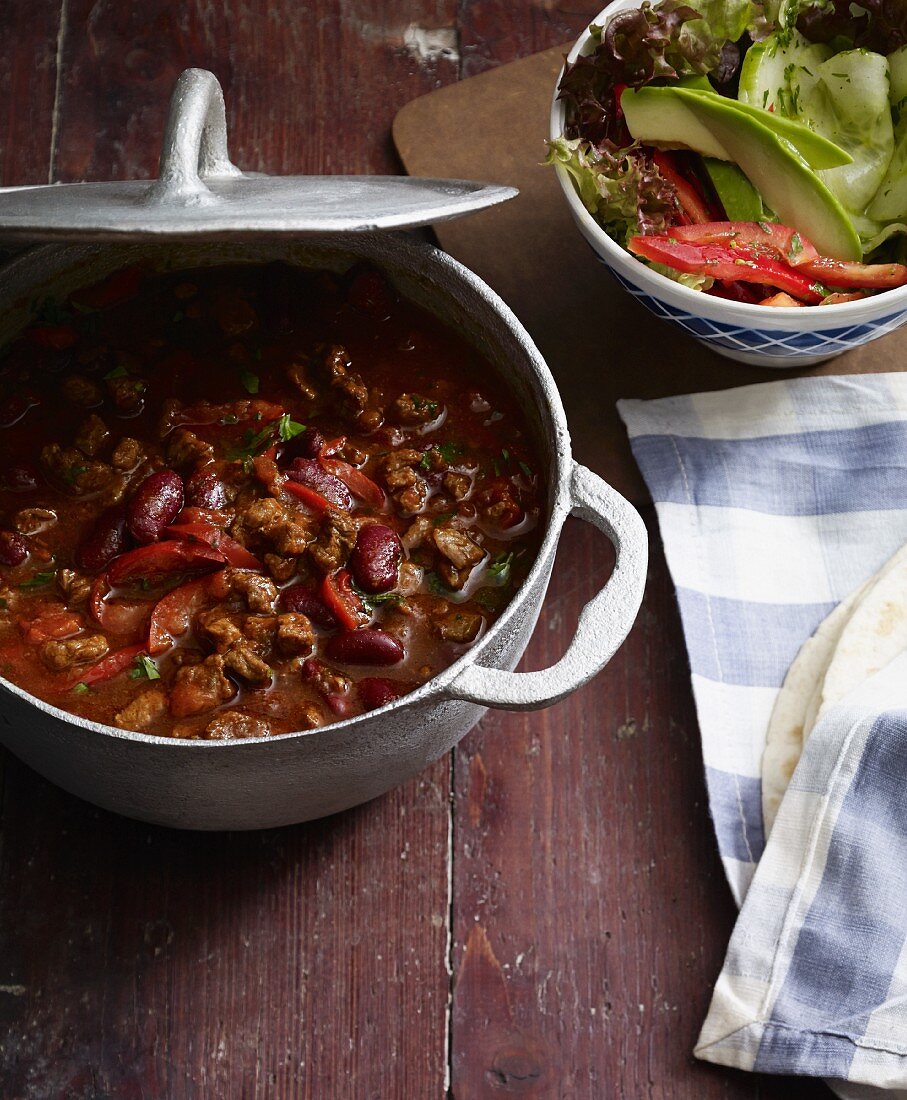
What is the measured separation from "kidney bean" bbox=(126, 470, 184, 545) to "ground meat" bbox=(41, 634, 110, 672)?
9.6 inches

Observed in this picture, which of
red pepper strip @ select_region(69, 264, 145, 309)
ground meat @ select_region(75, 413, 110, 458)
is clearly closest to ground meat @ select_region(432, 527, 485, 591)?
ground meat @ select_region(75, 413, 110, 458)

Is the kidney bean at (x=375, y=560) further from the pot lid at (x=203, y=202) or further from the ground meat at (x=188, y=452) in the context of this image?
the pot lid at (x=203, y=202)

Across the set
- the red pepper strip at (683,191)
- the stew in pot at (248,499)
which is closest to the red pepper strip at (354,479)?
the stew in pot at (248,499)

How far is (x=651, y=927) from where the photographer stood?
300 centimetres

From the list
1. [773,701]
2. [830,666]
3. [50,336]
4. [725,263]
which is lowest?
[773,701]

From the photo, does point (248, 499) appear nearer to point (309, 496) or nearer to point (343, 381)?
point (309, 496)

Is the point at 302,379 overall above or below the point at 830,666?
above

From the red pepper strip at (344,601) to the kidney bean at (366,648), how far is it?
0.05 m

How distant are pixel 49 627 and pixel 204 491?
1.44 ft

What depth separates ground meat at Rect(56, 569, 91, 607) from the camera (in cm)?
268

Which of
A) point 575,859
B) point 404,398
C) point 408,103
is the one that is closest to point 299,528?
point 404,398

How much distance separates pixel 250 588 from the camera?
8.75 ft

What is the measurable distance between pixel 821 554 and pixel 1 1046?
7.52ft

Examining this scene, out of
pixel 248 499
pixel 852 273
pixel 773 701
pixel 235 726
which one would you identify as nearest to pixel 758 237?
pixel 852 273
